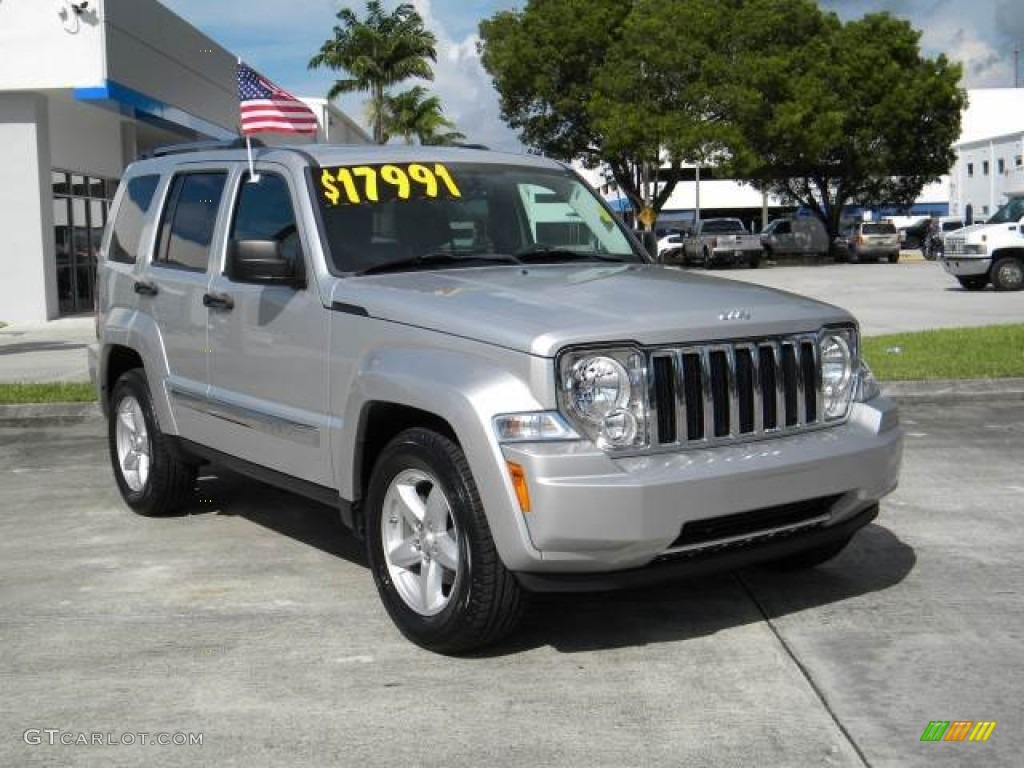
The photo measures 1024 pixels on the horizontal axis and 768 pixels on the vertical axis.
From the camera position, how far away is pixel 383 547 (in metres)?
4.83

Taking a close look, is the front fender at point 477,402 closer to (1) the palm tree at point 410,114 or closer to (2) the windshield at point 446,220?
(2) the windshield at point 446,220

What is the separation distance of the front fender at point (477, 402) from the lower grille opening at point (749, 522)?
22.4 inches

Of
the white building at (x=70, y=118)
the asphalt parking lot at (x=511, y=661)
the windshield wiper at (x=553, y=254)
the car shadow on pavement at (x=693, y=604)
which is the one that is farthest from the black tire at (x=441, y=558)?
the white building at (x=70, y=118)

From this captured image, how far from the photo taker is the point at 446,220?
557 centimetres

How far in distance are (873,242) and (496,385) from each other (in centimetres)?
4336

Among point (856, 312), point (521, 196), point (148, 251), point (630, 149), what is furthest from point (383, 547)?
point (630, 149)

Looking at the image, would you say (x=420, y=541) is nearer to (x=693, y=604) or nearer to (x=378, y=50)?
(x=693, y=604)

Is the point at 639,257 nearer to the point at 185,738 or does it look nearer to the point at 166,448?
the point at 166,448

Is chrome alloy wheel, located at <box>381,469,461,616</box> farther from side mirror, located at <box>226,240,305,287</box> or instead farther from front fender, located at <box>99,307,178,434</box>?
front fender, located at <box>99,307,178,434</box>

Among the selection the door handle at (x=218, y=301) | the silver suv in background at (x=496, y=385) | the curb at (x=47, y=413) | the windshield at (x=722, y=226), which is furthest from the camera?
the windshield at (x=722, y=226)

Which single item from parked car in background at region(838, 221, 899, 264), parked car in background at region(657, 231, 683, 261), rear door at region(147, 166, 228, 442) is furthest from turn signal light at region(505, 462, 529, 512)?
parked car in background at region(657, 231, 683, 261)

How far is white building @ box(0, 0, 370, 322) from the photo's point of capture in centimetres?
2180

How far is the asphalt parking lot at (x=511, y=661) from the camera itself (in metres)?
3.80

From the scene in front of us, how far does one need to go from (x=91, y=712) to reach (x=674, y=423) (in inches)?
85.2
